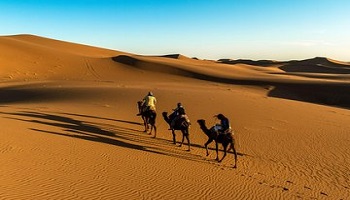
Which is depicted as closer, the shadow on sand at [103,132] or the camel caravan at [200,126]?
the camel caravan at [200,126]

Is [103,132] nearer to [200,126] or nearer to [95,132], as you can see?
[95,132]

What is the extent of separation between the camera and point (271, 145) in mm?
15031

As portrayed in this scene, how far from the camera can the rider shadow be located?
1326cm

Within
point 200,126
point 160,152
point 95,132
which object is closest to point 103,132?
point 95,132

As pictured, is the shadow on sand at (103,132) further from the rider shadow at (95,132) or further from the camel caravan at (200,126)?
the camel caravan at (200,126)

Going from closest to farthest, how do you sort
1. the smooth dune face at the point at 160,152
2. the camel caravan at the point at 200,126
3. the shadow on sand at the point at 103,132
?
the smooth dune face at the point at 160,152, the camel caravan at the point at 200,126, the shadow on sand at the point at 103,132

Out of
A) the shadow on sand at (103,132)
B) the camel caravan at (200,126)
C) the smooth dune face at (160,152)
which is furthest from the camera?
the shadow on sand at (103,132)

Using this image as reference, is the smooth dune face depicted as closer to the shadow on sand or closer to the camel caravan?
the shadow on sand

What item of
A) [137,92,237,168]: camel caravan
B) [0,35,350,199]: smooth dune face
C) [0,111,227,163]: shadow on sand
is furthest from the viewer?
[0,111,227,163]: shadow on sand

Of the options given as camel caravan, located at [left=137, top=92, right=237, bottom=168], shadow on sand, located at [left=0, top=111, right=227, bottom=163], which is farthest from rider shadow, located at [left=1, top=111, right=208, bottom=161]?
→ camel caravan, located at [left=137, top=92, right=237, bottom=168]

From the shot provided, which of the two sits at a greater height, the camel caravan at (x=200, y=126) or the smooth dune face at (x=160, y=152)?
the camel caravan at (x=200, y=126)

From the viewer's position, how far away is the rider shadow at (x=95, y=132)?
1326 cm

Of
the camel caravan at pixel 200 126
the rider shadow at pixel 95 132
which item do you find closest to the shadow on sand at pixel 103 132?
the rider shadow at pixel 95 132

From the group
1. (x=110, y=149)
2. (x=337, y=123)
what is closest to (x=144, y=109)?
(x=110, y=149)
